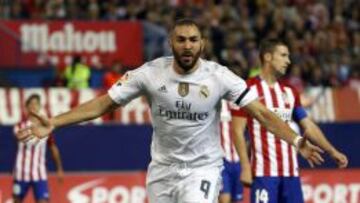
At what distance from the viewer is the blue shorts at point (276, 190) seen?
1103cm

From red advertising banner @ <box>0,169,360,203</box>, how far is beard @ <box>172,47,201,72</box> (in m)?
7.93

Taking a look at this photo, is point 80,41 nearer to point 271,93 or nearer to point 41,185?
point 41,185

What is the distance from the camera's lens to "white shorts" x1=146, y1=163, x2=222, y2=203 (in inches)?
353

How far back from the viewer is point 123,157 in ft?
66.3

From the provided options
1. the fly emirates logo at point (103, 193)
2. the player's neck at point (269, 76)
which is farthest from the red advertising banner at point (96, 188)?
the player's neck at point (269, 76)

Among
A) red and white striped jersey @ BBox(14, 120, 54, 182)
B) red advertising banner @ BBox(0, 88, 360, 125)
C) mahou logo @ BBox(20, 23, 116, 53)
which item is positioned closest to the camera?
red and white striped jersey @ BBox(14, 120, 54, 182)

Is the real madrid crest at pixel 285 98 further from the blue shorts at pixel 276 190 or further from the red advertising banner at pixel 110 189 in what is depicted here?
the red advertising banner at pixel 110 189

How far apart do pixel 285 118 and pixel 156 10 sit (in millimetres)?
15250

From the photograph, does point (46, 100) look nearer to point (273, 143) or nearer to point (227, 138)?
point (227, 138)

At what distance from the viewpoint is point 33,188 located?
1644cm

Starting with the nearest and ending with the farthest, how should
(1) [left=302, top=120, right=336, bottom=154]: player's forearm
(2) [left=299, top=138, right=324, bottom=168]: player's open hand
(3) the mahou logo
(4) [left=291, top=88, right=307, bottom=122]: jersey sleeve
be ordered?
(2) [left=299, top=138, right=324, bottom=168]: player's open hand < (1) [left=302, top=120, right=336, bottom=154]: player's forearm < (4) [left=291, top=88, right=307, bottom=122]: jersey sleeve < (3) the mahou logo

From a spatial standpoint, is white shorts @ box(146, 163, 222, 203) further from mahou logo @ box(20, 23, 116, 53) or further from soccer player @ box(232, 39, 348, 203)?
mahou logo @ box(20, 23, 116, 53)

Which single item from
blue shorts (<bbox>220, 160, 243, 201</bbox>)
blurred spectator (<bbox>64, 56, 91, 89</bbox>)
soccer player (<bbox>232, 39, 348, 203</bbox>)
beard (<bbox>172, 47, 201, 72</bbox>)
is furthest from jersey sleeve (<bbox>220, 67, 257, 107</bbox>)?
blurred spectator (<bbox>64, 56, 91, 89</bbox>)

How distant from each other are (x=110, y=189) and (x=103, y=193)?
0.42 ft
